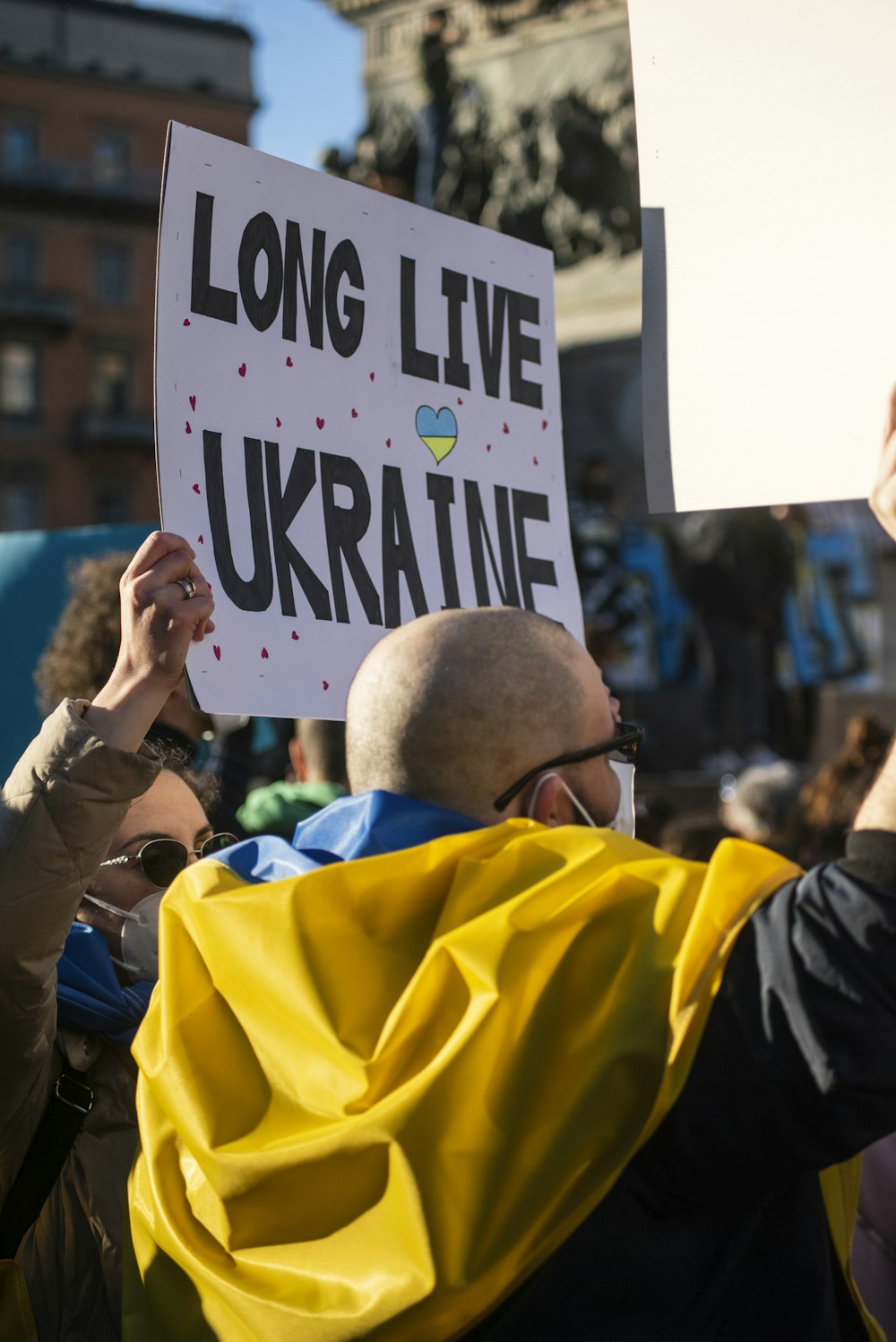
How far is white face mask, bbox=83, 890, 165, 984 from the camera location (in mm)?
2014

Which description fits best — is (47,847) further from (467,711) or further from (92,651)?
(92,651)

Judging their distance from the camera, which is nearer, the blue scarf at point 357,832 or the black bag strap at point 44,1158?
the blue scarf at point 357,832

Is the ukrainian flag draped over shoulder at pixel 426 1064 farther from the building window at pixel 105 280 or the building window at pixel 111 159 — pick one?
the building window at pixel 111 159

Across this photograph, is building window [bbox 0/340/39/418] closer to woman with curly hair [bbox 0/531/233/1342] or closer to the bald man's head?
woman with curly hair [bbox 0/531/233/1342]

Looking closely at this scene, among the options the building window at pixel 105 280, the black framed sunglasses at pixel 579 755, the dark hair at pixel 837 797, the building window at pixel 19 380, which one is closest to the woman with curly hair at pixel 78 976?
the black framed sunglasses at pixel 579 755

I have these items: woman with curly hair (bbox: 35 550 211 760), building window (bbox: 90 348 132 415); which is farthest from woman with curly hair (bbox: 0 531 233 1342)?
building window (bbox: 90 348 132 415)

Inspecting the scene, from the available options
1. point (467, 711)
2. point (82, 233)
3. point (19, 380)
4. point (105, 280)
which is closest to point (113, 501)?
point (19, 380)

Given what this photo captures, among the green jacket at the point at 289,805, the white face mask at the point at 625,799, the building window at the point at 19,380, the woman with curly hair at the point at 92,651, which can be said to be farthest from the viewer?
the building window at the point at 19,380

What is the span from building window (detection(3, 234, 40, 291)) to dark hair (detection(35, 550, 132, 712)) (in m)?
40.6

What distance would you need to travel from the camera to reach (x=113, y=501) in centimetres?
4272

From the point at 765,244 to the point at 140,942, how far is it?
1.18 metres

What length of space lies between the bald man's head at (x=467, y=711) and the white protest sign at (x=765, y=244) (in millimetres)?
455

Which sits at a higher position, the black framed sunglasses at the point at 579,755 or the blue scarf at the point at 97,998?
the black framed sunglasses at the point at 579,755

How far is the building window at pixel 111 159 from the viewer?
42.5m
